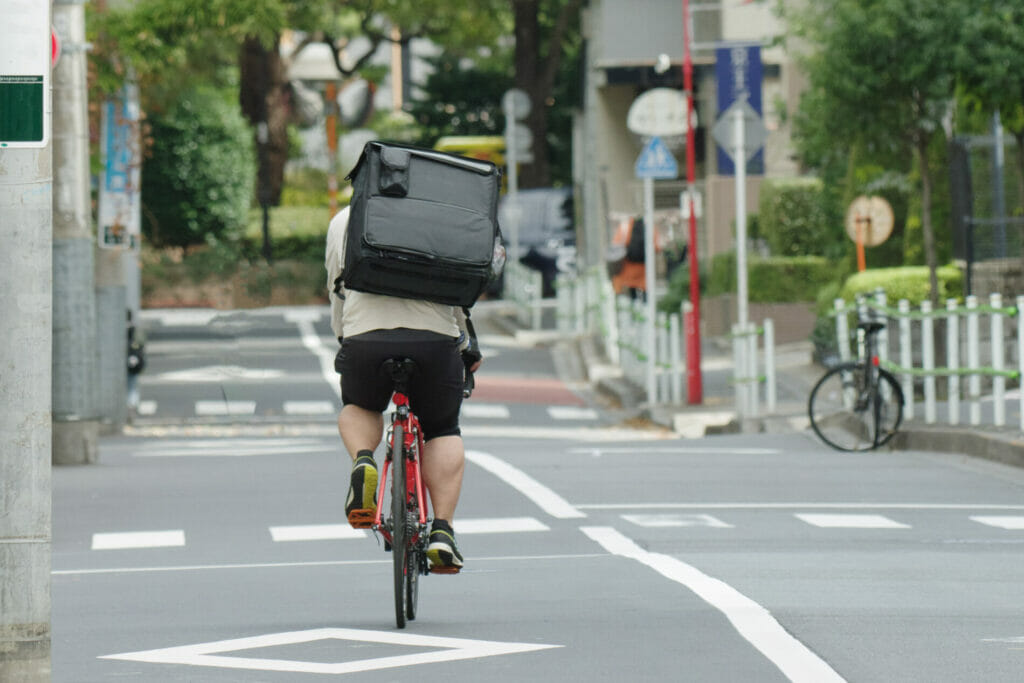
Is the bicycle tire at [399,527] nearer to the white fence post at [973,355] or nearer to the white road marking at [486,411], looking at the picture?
Answer: the white fence post at [973,355]

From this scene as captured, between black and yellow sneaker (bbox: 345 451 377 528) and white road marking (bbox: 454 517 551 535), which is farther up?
black and yellow sneaker (bbox: 345 451 377 528)

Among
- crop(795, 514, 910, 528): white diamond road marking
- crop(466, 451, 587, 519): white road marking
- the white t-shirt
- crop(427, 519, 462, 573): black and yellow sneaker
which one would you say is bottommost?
crop(795, 514, 910, 528): white diamond road marking

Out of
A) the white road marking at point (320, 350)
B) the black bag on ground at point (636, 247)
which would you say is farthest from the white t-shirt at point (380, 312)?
the black bag on ground at point (636, 247)

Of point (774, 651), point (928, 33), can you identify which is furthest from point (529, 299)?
point (774, 651)

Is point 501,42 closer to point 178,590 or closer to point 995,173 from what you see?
point 995,173

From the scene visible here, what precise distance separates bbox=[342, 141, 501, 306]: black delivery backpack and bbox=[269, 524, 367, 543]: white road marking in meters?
4.08

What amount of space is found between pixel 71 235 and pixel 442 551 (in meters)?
11.1

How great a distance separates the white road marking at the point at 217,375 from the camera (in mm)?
30625

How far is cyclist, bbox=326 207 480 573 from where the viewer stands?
26.1 ft

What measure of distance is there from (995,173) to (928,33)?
3.63 meters

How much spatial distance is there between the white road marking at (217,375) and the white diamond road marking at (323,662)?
2255cm

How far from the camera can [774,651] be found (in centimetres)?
720

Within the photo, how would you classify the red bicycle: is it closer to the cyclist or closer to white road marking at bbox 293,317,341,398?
the cyclist

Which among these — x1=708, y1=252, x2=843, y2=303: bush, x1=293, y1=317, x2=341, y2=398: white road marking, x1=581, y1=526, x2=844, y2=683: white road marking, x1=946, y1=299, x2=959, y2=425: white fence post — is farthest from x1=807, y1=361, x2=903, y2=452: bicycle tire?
x1=708, y1=252, x2=843, y2=303: bush
